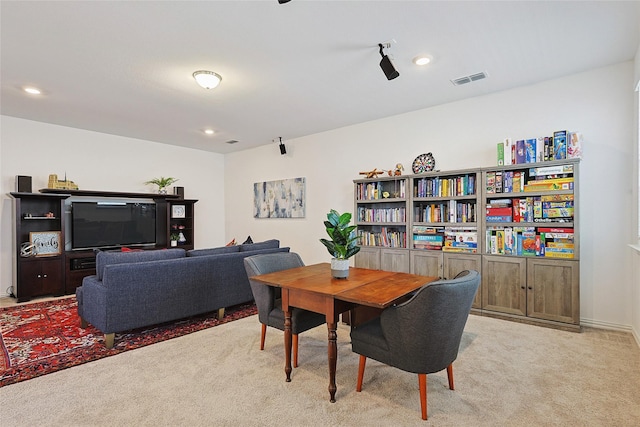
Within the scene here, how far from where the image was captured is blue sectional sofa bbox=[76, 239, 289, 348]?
114 inches

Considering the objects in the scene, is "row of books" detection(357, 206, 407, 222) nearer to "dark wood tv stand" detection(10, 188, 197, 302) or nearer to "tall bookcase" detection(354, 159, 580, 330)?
"tall bookcase" detection(354, 159, 580, 330)

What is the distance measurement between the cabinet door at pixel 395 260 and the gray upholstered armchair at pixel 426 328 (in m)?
2.24

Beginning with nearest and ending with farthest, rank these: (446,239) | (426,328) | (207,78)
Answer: (426,328), (207,78), (446,239)

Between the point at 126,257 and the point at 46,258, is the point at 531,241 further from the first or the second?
the point at 46,258

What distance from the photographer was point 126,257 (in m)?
3.14

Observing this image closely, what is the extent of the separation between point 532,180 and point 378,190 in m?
1.80

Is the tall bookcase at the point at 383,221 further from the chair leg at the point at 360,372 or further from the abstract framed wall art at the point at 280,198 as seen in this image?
the chair leg at the point at 360,372

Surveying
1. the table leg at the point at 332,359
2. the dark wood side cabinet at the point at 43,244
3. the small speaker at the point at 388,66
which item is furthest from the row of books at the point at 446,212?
the dark wood side cabinet at the point at 43,244

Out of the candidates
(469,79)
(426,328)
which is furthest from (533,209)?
(426,328)

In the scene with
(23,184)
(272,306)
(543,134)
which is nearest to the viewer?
(272,306)

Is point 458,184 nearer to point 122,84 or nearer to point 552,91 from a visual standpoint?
point 552,91

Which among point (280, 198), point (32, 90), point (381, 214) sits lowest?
point (381, 214)

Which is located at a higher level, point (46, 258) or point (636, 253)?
point (636, 253)

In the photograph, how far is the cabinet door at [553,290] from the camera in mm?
3158
